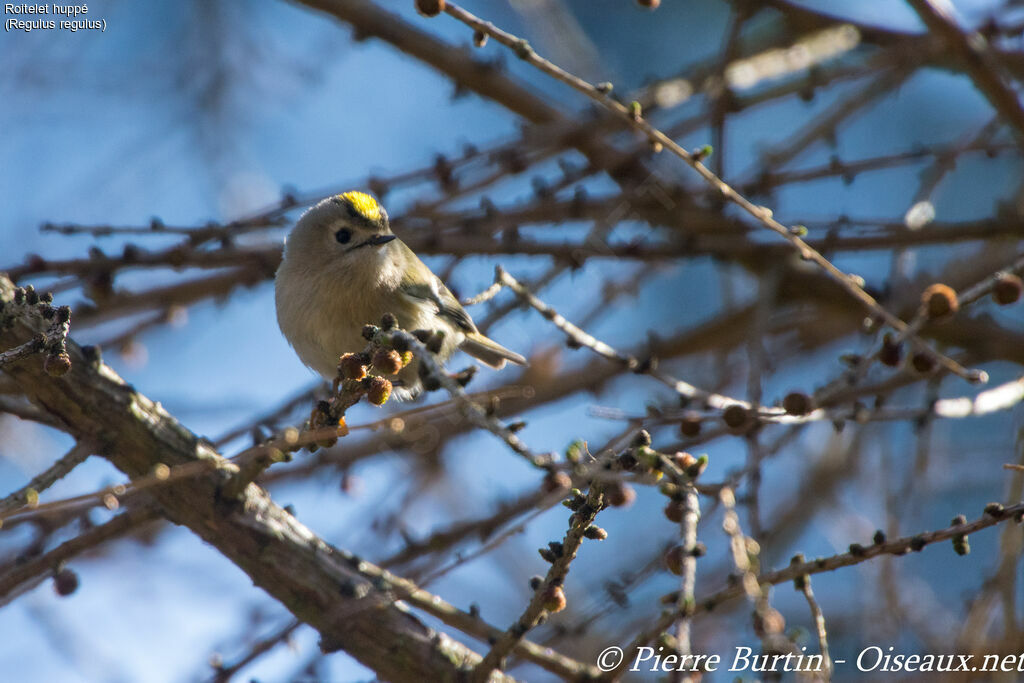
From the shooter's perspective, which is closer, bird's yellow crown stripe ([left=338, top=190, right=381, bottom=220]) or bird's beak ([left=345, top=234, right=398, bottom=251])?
bird's beak ([left=345, top=234, right=398, bottom=251])

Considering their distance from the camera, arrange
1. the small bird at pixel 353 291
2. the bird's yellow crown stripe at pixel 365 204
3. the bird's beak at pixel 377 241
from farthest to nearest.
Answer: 1. the bird's yellow crown stripe at pixel 365 204
2. the bird's beak at pixel 377 241
3. the small bird at pixel 353 291

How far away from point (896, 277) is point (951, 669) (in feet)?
3.86

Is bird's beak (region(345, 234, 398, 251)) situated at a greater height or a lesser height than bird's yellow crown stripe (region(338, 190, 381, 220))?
lesser

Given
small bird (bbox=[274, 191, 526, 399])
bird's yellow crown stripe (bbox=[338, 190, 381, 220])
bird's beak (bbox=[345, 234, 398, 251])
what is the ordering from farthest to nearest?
bird's yellow crown stripe (bbox=[338, 190, 381, 220]) → bird's beak (bbox=[345, 234, 398, 251]) → small bird (bbox=[274, 191, 526, 399])

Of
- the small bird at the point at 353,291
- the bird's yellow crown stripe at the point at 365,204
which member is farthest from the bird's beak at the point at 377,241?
the bird's yellow crown stripe at the point at 365,204

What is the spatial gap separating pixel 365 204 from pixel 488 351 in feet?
2.26

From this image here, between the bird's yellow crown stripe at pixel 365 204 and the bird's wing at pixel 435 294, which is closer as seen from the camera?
the bird's wing at pixel 435 294

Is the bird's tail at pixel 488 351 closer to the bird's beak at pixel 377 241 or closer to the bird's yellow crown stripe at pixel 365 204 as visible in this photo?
the bird's beak at pixel 377 241

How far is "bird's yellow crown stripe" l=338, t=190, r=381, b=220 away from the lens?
329 centimetres

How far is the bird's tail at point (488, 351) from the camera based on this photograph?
3303 millimetres

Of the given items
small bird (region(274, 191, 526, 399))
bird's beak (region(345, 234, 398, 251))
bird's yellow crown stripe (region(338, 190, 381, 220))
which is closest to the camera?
small bird (region(274, 191, 526, 399))

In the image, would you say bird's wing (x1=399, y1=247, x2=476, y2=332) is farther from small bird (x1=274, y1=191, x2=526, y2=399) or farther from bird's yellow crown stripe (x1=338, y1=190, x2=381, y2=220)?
bird's yellow crown stripe (x1=338, y1=190, x2=381, y2=220)

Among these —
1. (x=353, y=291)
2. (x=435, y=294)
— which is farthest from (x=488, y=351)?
(x=353, y=291)

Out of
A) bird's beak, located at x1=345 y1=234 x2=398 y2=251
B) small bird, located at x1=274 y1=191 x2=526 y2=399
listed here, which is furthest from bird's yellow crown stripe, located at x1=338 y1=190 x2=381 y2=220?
bird's beak, located at x1=345 y1=234 x2=398 y2=251
